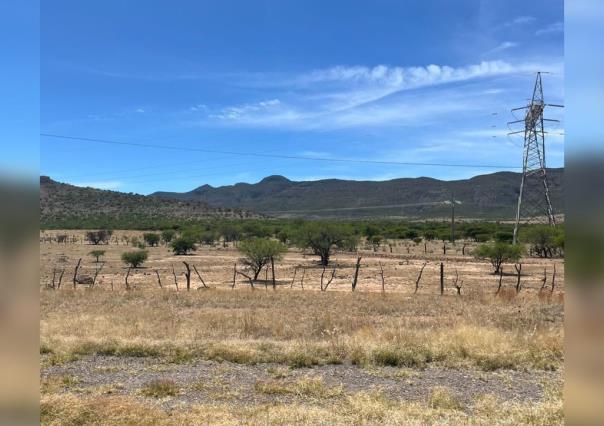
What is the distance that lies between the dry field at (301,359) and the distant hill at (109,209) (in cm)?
9907

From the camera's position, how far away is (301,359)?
1310 cm

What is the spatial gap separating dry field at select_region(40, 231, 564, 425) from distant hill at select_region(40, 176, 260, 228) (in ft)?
325

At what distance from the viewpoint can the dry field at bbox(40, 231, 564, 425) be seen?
28.2 feet

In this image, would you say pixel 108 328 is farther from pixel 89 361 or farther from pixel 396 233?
pixel 396 233

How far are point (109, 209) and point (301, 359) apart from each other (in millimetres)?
136323

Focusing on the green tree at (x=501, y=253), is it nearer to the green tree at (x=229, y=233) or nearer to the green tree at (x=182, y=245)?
the green tree at (x=182, y=245)

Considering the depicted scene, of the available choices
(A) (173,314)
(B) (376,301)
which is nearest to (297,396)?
(A) (173,314)

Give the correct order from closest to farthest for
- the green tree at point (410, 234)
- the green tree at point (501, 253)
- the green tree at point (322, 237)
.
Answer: the green tree at point (501, 253), the green tree at point (322, 237), the green tree at point (410, 234)

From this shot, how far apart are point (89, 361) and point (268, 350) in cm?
452

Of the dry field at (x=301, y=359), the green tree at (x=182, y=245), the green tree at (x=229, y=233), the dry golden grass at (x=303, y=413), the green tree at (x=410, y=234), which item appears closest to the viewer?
the dry golden grass at (x=303, y=413)

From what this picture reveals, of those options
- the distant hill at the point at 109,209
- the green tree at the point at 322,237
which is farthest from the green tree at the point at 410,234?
the distant hill at the point at 109,209

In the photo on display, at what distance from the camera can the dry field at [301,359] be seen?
339 inches

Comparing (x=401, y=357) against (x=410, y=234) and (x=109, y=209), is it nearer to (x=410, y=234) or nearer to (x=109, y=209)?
(x=410, y=234)

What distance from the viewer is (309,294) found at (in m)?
27.6
